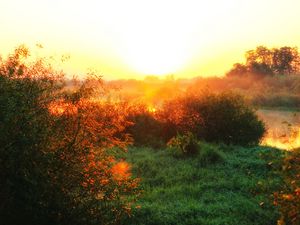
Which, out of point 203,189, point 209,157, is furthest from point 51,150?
point 209,157

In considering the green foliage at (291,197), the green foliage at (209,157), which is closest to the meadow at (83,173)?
the green foliage at (291,197)

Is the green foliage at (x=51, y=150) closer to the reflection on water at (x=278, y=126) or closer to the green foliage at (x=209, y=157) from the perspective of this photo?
the green foliage at (x=209, y=157)

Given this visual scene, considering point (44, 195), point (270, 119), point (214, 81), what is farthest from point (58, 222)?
point (214, 81)

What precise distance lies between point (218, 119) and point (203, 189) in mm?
11574

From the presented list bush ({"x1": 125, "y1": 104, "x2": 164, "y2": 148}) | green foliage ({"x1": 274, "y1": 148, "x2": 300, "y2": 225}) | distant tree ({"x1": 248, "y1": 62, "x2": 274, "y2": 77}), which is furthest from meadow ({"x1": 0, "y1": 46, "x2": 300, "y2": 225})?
distant tree ({"x1": 248, "y1": 62, "x2": 274, "y2": 77})

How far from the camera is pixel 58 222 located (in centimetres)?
1071

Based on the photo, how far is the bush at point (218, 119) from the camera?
91.8ft

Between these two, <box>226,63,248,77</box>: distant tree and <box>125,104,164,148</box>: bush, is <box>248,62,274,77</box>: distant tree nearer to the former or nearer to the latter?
<box>226,63,248,77</box>: distant tree

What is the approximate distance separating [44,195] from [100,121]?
2200mm

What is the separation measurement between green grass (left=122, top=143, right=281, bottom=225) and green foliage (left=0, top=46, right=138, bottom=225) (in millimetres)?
2477

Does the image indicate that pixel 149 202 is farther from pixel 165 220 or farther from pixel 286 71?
pixel 286 71

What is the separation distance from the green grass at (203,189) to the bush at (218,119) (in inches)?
147

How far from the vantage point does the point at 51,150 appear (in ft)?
34.8

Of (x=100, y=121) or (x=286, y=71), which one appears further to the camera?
(x=286, y=71)
